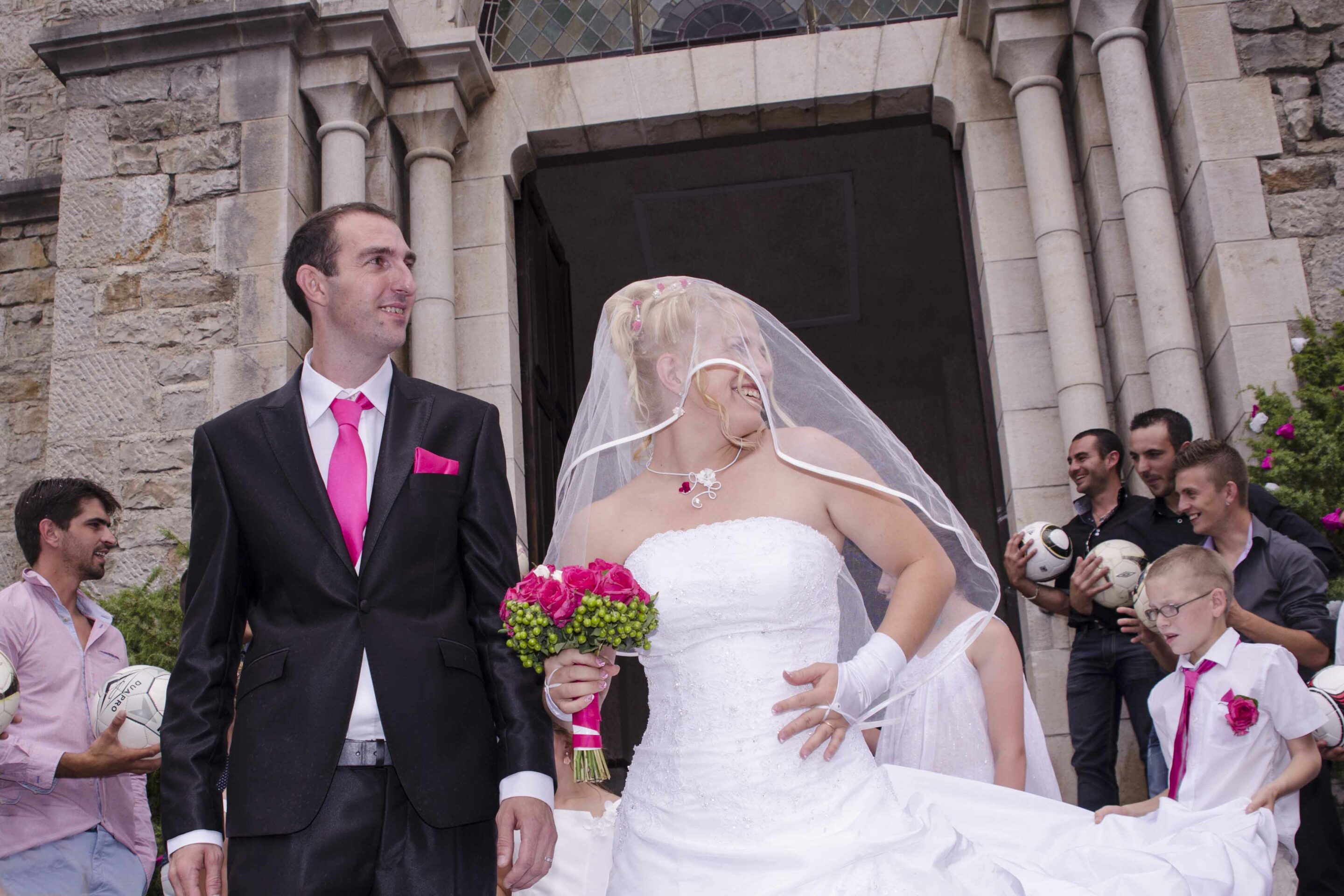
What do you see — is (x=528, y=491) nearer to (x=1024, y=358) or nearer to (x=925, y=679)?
(x=1024, y=358)

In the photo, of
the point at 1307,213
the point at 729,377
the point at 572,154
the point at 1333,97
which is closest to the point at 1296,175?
the point at 1307,213

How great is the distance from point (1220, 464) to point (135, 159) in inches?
227

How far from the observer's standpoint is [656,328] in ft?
10.2

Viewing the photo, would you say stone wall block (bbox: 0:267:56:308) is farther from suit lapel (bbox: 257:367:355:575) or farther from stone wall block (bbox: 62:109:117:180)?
suit lapel (bbox: 257:367:355:575)

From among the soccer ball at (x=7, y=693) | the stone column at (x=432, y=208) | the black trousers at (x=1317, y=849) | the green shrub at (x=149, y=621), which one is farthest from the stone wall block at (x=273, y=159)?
the black trousers at (x=1317, y=849)

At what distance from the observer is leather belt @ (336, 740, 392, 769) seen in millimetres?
2391

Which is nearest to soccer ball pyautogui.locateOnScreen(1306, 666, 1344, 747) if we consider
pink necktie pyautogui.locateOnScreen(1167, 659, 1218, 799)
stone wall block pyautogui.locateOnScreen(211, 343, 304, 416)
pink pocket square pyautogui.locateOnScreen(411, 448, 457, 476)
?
pink necktie pyautogui.locateOnScreen(1167, 659, 1218, 799)

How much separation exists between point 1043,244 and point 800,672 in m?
4.80

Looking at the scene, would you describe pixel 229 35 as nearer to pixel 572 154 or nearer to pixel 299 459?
pixel 572 154

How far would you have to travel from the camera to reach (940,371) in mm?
14750

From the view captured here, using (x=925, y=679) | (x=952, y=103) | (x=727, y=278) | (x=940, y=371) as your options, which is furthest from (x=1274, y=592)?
(x=940, y=371)

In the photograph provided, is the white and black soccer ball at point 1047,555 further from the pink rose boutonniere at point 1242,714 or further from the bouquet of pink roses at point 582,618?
the bouquet of pink roses at point 582,618

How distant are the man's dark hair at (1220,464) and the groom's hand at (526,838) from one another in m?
3.19

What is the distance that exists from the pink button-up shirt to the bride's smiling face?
8.30 ft
